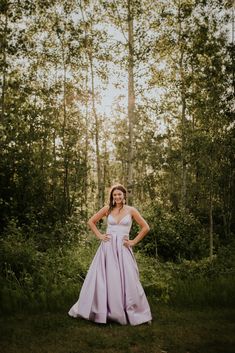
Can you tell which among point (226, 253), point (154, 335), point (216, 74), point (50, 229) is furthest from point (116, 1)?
point (154, 335)

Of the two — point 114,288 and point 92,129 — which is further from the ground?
point 92,129

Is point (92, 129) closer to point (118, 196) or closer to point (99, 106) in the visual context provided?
point (99, 106)

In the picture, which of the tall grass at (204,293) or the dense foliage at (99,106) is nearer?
the tall grass at (204,293)

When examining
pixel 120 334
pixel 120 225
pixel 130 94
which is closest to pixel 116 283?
pixel 120 334

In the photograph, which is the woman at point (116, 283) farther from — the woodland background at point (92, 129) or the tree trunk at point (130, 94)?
the tree trunk at point (130, 94)

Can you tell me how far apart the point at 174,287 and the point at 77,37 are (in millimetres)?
13538

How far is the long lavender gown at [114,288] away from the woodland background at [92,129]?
51.2 inches

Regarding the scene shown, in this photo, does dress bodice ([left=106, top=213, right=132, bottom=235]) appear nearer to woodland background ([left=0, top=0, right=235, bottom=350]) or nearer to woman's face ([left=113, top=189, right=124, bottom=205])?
woman's face ([left=113, top=189, right=124, bottom=205])

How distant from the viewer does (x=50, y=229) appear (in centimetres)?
1283

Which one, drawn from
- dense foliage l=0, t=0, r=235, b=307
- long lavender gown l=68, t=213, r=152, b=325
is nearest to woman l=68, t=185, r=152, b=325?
long lavender gown l=68, t=213, r=152, b=325

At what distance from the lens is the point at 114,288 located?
5941 millimetres

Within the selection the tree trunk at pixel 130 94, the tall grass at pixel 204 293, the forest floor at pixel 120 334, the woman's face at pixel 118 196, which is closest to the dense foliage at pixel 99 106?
the tree trunk at pixel 130 94

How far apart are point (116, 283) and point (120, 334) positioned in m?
0.75

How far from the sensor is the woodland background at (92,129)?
28.3 feet
